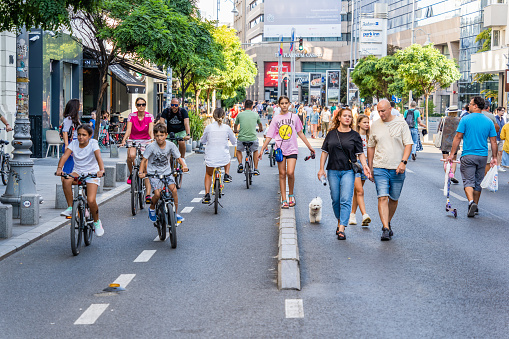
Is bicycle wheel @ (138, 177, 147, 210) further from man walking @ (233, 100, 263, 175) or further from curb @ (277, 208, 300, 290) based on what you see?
man walking @ (233, 100, 263, 175)

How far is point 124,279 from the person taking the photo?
736 cm

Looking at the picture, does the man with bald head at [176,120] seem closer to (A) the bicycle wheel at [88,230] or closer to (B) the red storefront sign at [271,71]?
(A) the bicycle wheel at [88,230]

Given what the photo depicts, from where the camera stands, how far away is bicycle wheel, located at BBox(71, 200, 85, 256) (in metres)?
8.48

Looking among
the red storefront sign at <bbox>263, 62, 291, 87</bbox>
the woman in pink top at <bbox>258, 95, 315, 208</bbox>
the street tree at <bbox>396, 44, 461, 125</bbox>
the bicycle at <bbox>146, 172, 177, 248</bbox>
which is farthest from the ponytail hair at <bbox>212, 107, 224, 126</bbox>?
the red storefront sign at <bbox>263, 62, 291, 87</bbox>

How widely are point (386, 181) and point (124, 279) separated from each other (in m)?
3.76

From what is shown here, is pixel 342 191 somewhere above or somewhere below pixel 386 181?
below

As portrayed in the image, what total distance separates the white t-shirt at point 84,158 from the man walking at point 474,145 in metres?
5.73

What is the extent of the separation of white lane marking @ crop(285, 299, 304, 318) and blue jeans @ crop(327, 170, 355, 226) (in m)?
3.24

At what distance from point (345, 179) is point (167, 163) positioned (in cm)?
228

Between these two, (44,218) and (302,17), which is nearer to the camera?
(44,218)

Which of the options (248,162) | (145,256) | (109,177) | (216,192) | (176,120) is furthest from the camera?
(176,120)

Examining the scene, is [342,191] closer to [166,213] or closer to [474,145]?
[166,213]

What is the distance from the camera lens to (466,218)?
11.8m

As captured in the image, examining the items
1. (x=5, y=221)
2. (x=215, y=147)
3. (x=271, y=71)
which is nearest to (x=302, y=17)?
(x=271, y=71)
